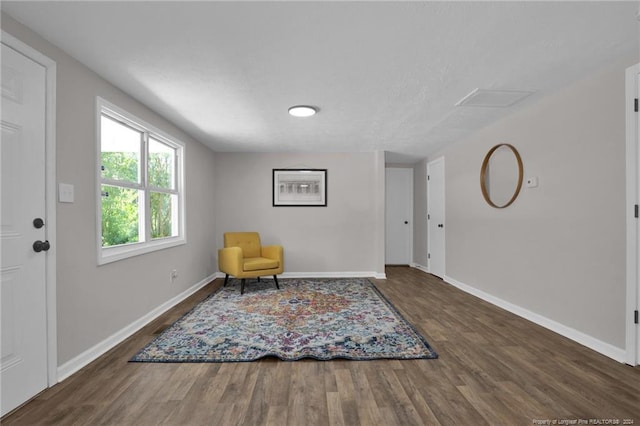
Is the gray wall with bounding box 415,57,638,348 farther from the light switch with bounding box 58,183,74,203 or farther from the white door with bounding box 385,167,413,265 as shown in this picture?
the light switch with bounding box 58,183,74,203

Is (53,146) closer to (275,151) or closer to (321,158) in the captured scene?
(275,151)

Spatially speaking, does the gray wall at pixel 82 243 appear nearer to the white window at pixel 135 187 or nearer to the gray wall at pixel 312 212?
the white window at pixel 135 187

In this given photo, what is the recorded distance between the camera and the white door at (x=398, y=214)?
21.4 ft

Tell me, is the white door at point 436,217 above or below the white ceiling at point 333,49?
below

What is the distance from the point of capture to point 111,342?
251cm

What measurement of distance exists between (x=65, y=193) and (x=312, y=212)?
375 centimetres

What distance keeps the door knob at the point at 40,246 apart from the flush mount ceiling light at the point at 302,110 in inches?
90.3

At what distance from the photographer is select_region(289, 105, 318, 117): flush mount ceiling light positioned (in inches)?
124

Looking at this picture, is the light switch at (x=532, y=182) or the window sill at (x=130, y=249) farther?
the light switch at (x=532, y=182)

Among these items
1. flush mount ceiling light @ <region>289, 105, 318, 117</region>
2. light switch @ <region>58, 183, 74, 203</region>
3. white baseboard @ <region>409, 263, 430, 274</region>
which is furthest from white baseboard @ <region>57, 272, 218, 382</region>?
white baseboard @ <region>409, 263, 430, 274</region>

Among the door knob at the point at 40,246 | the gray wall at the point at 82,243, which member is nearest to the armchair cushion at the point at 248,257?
the gray wall at the point at 82,243

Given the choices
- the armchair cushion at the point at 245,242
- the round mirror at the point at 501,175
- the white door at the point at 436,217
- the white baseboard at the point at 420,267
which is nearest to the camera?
the round mirror at the point at 501,175

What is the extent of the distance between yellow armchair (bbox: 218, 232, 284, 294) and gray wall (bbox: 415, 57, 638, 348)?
2815 millimetres

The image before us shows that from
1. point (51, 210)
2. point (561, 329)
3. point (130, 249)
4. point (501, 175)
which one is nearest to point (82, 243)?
point (51, 210)
